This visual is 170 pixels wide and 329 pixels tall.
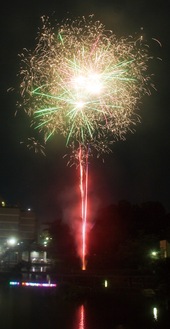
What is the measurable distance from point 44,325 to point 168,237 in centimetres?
2029

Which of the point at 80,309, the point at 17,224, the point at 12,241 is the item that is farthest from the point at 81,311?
the point at 17,224

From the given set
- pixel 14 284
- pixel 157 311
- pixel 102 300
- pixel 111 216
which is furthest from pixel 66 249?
pixel 157 311

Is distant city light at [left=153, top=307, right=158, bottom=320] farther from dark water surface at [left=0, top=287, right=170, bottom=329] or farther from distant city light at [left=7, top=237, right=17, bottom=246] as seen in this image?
distant city light at [left=7, top=237, right=17, bottom=246]

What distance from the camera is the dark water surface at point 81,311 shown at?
17234 mm

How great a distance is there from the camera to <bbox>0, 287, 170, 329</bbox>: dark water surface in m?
17.2

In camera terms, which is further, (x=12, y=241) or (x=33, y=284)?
(x=12, y=241)

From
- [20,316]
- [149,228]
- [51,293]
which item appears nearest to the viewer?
[20,316]

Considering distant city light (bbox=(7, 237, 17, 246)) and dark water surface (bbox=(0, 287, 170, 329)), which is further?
distant city light (bbox=(7, 237, 17, 246))

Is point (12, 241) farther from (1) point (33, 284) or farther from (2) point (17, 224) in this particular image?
(1) point (33, 284)

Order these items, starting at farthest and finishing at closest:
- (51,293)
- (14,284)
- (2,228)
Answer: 1. (2,228)
2. (14,284)
3. (51,293)

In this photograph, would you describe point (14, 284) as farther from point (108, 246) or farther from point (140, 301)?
point (140, 301)

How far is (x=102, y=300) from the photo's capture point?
24.8 meters

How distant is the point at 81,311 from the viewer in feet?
68.0

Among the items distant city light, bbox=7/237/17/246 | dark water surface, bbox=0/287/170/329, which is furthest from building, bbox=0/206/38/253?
dark water surface, bbox=0/287/170/329
